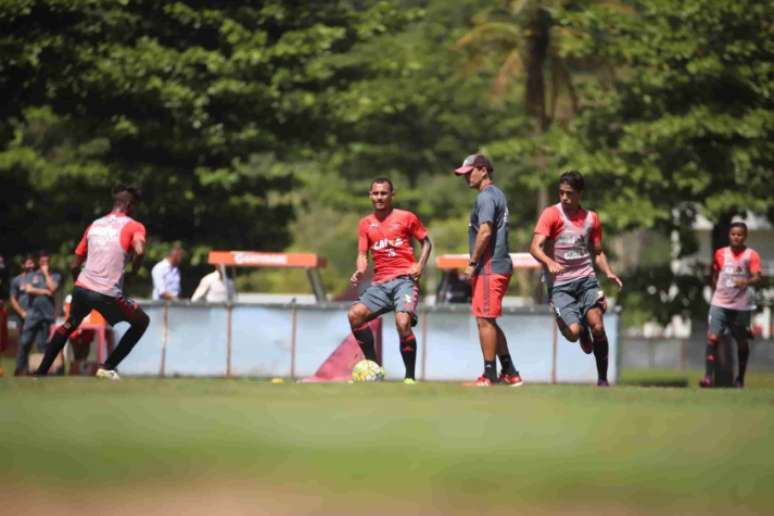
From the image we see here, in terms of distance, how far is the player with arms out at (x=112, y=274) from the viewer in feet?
50.6

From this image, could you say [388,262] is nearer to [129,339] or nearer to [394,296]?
[394,296]

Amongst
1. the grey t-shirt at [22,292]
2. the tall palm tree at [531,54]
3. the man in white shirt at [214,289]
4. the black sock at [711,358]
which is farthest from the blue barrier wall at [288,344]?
the tall palm tree at [531,54]

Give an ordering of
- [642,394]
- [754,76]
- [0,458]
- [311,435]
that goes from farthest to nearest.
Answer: [754,76], [642,394], [311,435], [0,458]

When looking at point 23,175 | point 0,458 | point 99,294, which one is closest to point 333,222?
point 23,175

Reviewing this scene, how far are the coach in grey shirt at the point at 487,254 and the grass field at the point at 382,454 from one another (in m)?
2.00

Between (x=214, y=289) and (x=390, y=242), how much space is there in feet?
39.1

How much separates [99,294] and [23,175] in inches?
977

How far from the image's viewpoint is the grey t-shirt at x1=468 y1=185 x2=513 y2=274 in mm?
14016

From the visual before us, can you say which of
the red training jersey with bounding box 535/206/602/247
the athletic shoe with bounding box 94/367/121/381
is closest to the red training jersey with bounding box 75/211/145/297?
the athletic shoe with bounding box 94/367/121/381

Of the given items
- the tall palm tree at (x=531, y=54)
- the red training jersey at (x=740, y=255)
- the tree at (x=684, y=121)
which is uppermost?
the tall palm tree at (x=531, y=54)

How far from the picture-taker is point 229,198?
3559cm

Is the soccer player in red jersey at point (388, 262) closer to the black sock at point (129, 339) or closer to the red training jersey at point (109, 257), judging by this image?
the black sock at point (129, 339)

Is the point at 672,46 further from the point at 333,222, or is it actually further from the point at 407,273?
the point at 333,222

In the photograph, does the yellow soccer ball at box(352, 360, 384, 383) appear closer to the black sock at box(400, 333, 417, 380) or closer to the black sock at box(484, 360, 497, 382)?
the black sock at box(400, 333, 417, 380)
